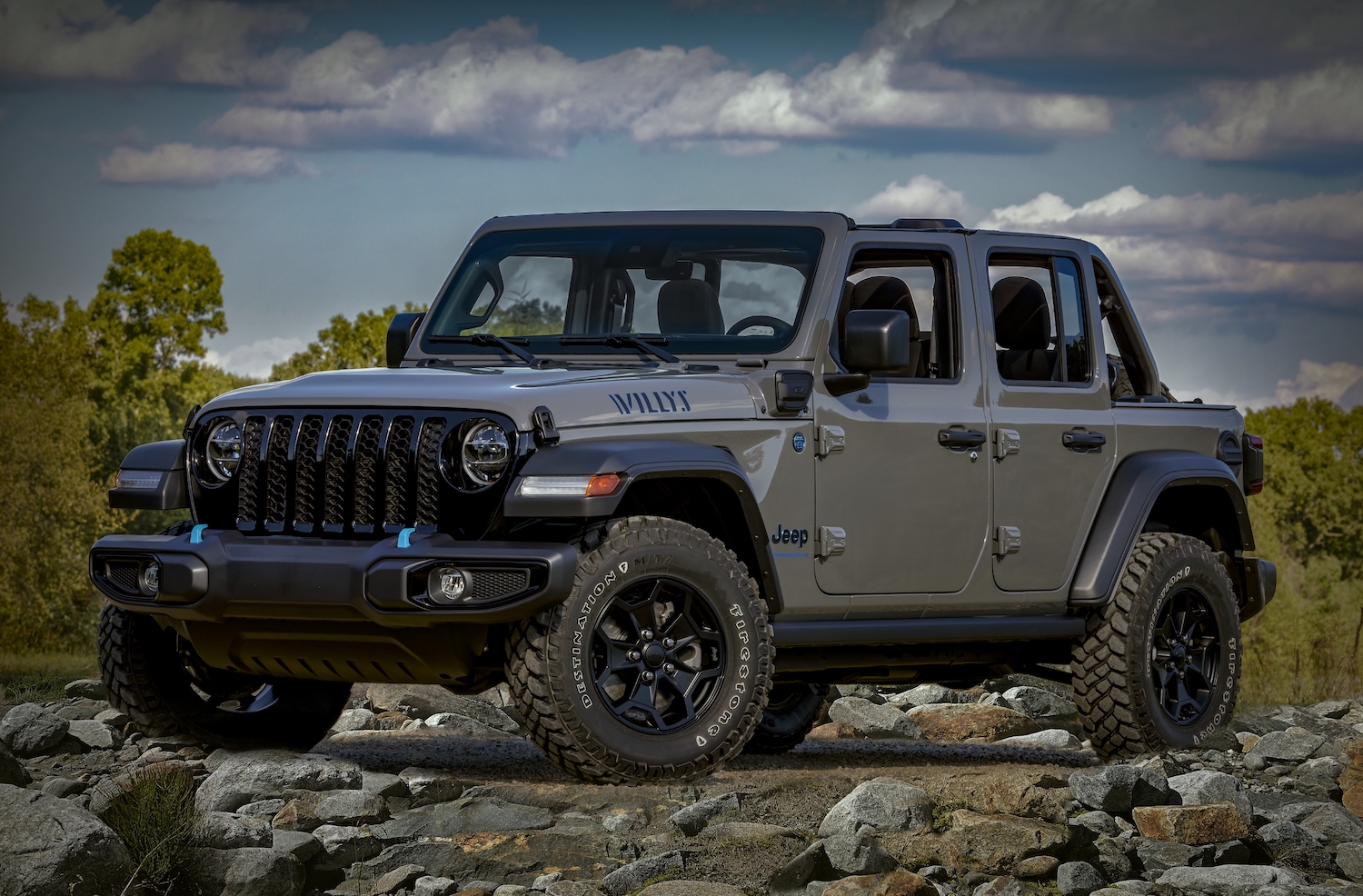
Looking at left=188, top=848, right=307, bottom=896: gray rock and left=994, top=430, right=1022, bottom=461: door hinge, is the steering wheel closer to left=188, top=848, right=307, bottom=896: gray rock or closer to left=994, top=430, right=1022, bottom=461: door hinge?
left=994, top=430, right=1022, bottom=461: door hinge

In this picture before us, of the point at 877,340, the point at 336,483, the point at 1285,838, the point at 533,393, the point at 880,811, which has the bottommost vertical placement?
the point at 1285,838

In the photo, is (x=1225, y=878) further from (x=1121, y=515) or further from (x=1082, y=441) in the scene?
(x=1082, y=441)

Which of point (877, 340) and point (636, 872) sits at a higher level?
point (877, 340)

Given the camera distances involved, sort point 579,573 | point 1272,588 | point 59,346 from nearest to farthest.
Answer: point 579,573, point 1272,588, point 59,346

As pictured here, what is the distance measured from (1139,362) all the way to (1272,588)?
1.39 metres

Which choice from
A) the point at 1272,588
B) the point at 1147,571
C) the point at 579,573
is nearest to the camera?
the point at 579,573

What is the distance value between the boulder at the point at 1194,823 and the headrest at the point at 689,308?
8.55 feet

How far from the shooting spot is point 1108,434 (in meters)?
7.99

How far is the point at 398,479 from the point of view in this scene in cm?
588

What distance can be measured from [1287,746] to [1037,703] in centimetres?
262

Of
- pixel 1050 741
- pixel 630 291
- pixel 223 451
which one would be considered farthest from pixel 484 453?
pixel 1050 741

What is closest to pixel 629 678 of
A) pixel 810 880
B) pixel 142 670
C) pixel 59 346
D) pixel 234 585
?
pixel 810 880

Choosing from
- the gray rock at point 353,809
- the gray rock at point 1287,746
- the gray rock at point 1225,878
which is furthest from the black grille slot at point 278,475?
the gray rock at point 1287,746

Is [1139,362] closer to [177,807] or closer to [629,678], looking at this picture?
[629,678]
